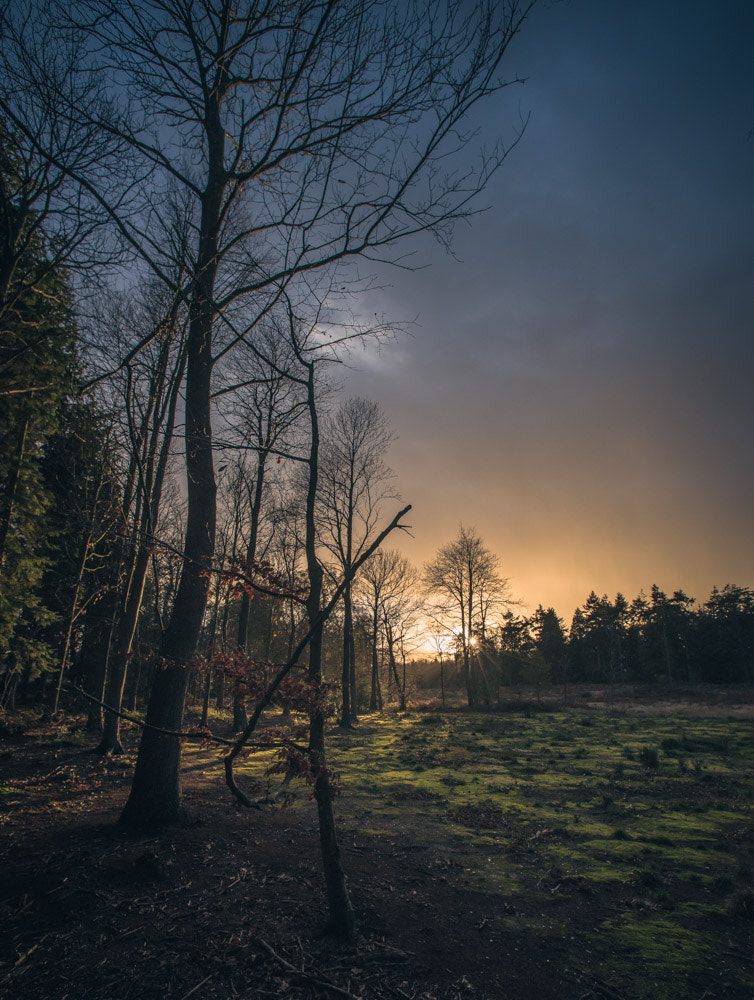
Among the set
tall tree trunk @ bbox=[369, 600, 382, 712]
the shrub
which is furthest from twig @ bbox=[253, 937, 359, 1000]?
tall tree trunk @ bbox=[369, 600, 382, 712]

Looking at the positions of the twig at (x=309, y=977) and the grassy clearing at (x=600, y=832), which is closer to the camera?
the twig at (x=309, y=977)

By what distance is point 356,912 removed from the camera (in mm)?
4219

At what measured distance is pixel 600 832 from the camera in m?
6.84

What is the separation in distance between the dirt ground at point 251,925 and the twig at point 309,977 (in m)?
0.01

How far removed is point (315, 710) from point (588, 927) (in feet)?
11.4

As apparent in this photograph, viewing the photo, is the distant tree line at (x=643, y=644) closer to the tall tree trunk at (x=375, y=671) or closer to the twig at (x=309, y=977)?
the tall tree trunk at (x=375, y=671)

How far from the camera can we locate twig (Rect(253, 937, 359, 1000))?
308 cm

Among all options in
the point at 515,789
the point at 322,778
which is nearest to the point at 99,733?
the point at 515,789

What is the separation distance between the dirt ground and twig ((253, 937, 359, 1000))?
0.04 feet

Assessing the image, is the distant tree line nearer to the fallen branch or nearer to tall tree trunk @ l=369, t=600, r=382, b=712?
tall tree trunk @ l=369, t=600, r=382, b=712

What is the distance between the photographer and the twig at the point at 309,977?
3.08 metres

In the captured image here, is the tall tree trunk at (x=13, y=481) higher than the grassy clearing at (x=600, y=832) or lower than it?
higher

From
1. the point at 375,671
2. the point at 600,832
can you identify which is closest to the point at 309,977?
the point at 600,832

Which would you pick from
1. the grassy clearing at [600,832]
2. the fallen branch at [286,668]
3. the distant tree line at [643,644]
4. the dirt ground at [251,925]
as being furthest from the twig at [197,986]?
the distant tree line at [643,644]
